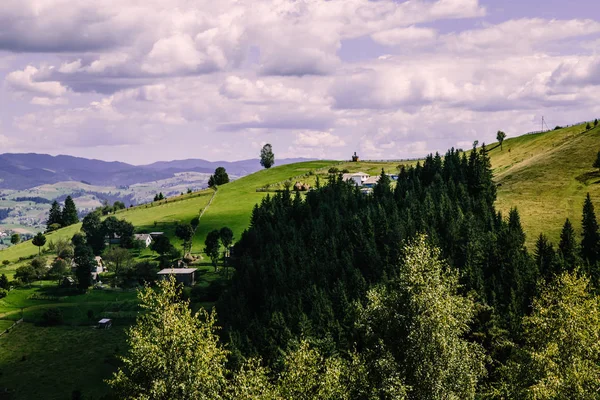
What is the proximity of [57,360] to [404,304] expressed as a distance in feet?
304

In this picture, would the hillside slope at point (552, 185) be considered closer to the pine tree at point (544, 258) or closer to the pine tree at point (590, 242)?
the pine tree at point (590, 242)

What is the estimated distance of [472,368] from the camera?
3944cm

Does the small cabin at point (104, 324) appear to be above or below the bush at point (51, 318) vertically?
below

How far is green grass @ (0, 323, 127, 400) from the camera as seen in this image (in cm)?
Answer: 9519

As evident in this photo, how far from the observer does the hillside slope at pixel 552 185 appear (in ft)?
430

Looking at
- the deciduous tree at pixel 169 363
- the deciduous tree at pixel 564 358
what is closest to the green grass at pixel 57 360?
the deciduous tree at pixel 169 363

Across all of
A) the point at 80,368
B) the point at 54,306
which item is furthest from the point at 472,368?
the point at 54,306

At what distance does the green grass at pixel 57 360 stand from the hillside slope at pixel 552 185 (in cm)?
9129

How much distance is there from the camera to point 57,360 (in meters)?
109

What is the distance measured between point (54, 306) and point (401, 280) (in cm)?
12279

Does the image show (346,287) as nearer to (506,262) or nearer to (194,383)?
(506,262)

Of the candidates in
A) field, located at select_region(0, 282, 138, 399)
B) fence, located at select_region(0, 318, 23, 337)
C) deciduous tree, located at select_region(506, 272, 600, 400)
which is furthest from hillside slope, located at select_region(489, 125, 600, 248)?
fence, located at select_region(0, 318, 23, 337)

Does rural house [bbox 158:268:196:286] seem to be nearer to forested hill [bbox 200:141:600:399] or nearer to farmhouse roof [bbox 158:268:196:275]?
farmhouse roof [bbox 158:268:196:275]

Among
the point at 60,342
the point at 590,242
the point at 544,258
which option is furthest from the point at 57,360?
the point at 590,242
